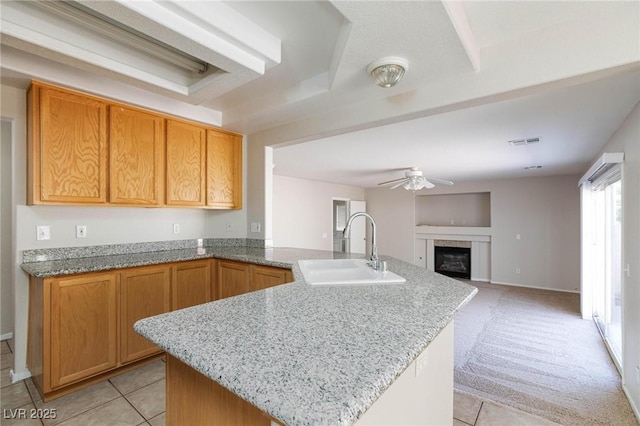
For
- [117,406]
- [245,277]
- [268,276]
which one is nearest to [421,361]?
[268,276]

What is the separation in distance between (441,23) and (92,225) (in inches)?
120

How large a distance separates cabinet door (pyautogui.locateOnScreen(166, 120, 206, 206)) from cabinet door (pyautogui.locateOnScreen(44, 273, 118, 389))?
37.6 inches

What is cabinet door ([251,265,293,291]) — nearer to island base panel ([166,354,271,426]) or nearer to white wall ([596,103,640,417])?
island base panel ([166,354,271,426])

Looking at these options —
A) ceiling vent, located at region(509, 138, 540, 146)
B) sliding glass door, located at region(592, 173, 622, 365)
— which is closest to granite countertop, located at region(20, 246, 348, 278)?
ceiling vent, located at region(509, 138, 540, 146)

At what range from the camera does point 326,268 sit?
86.4 inches

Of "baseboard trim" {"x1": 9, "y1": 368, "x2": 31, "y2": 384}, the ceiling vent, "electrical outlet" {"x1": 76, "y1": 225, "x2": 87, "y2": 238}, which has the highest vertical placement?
the ceiling vent

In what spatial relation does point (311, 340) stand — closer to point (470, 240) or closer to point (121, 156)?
point (121, 156)

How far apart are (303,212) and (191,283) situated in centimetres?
406

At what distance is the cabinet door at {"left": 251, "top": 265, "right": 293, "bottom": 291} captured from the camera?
2443 mm

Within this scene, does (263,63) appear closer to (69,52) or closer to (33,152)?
(69,52)

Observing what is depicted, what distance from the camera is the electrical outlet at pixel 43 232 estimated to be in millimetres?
2381

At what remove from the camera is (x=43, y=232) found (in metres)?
2.41

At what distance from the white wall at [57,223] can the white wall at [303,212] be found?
2.72 meters

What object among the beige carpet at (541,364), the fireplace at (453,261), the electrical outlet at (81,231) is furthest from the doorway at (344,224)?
the electrical outlet at (81,231)
